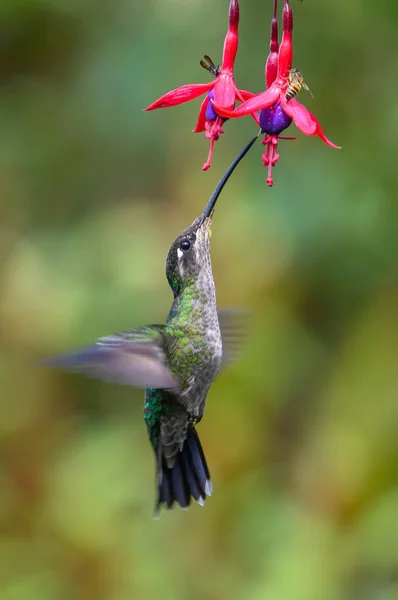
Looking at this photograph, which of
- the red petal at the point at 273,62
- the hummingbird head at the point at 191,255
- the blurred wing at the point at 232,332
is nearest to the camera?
the red petal at the point at 273,62

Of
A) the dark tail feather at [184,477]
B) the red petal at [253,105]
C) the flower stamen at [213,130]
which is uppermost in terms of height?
the red petal at [253,105]

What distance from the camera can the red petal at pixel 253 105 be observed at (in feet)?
4.44

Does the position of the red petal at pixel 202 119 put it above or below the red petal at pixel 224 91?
below

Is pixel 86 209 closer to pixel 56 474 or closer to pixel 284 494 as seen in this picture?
pixel 56 474

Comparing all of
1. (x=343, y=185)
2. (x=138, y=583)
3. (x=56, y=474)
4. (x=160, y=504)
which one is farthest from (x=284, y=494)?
(x=160, y=504)

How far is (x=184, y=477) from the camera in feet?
6.37

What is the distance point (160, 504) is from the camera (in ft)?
6.38

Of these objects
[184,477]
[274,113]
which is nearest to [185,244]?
[274,113]

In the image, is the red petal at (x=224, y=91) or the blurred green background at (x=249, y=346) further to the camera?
the blurred green background at (x=249, y=346)

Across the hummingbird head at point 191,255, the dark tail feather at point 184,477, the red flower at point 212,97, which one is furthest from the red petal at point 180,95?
the dark tail feather at point 184,477

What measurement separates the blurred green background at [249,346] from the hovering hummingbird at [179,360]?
3.94 ft

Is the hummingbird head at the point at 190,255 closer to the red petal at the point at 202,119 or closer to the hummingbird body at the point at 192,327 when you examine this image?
the hummingbird body at the point at 192,327

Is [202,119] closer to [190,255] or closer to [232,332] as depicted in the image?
[190,255]

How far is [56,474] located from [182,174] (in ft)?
4.48
